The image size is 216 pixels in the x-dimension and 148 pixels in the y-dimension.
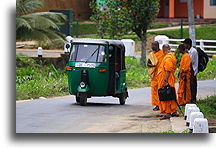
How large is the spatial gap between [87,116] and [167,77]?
1.41 metres

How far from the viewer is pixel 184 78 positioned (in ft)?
41.3

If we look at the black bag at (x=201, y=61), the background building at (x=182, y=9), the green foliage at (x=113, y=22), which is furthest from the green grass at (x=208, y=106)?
the background building at (x=182, y=9)

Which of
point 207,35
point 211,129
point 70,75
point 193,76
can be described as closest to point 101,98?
point 70,75

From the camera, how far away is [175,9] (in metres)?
26.4

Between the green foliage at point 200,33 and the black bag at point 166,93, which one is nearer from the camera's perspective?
the black bag at point 166,93

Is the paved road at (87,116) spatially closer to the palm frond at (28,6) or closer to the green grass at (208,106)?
the green grass at (208,106)

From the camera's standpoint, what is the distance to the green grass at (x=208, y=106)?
11703 mm

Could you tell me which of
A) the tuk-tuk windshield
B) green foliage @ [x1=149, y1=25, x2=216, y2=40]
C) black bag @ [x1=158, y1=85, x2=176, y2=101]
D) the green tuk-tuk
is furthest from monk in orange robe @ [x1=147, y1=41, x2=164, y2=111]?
green foliage @ [x1=149, y1=25, x2=216, y2=40]

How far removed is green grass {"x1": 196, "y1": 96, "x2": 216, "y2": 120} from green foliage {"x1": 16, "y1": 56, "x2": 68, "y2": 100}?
122 inches

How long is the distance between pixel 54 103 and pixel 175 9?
47.1 ft

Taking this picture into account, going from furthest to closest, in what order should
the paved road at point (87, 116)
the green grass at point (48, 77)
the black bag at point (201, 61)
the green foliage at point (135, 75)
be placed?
the green foliage at point (135, 75), the green grass at point (48, 77), the black bag at point (201, 61), the paved road at point (87, 116)

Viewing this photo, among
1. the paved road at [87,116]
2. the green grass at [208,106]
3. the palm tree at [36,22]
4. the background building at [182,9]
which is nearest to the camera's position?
the paved road at [87,116]

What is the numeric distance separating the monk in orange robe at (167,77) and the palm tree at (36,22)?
2.71 meters
